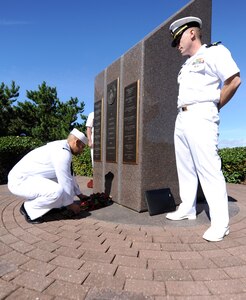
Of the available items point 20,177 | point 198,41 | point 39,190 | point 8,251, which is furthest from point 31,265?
point 198,41

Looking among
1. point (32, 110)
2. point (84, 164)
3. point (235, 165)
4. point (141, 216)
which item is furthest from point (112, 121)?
point (32, 110)

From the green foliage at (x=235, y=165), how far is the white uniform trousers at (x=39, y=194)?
239 inches

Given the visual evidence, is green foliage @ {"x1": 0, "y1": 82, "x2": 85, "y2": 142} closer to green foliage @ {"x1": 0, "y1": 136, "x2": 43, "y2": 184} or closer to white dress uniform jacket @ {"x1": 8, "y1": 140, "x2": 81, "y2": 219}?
green foliage @ {"x1": 0, "y1": 136, "x2": 43, "y2": 184}

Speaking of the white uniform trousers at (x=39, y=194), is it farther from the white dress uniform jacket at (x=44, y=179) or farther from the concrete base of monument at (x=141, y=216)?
the concrete base of monument at (x=141, y=216)

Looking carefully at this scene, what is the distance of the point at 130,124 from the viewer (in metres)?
4.68

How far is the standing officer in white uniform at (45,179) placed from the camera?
12.4 feet

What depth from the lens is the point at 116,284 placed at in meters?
2.17

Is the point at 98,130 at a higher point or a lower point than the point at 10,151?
higher

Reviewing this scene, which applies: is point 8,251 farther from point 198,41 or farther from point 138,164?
point 198,41

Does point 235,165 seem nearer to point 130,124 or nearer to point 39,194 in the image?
point 130,124

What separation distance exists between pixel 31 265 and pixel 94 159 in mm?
3754

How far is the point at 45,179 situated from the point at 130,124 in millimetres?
1570

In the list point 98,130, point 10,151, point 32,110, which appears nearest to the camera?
point 98,130

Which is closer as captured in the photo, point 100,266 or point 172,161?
point 100,266
